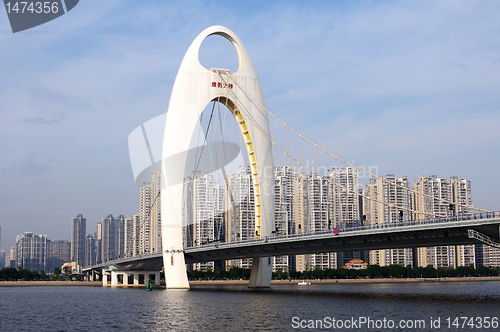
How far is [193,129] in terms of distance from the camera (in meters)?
55.8

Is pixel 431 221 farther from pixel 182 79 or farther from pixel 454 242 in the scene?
pixel 182 79

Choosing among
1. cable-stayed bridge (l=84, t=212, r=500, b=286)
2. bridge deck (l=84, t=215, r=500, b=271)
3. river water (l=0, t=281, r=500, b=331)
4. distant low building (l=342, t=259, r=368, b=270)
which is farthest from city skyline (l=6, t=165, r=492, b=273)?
river water (l=0, t=281, r=500, b=331)

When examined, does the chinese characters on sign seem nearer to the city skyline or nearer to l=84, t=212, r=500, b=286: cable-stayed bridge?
l=84, t=212, r=500, b=286: cable-stayed bridge

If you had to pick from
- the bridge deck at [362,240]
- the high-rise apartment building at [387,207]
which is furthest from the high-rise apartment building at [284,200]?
the bridge deck at [362,240]

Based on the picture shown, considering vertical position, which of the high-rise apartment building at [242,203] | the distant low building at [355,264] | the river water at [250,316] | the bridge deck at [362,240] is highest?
the high-rise apartment building at [242,203]

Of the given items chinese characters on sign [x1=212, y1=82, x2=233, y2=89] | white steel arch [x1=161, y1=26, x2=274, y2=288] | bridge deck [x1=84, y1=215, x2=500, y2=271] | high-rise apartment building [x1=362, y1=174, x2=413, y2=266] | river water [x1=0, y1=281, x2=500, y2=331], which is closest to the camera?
river water [x1=0, y1=281, x2=500, y2=331]

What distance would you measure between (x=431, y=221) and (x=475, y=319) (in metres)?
12.6

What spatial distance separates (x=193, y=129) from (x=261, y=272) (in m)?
17.1

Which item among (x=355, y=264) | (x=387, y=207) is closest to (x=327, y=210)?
(x=387, y=207)

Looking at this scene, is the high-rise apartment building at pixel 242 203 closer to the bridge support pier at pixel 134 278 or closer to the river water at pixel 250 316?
the bridge support pier at pixel 134 278

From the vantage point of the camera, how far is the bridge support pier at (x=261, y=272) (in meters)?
61.0

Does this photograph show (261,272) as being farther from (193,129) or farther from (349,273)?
(349,273)

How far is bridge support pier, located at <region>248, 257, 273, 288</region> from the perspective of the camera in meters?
61.0

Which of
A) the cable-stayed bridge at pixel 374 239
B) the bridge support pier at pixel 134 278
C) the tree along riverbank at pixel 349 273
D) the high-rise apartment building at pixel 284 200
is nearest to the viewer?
the cable-stayed bridge at pixel 374 239
